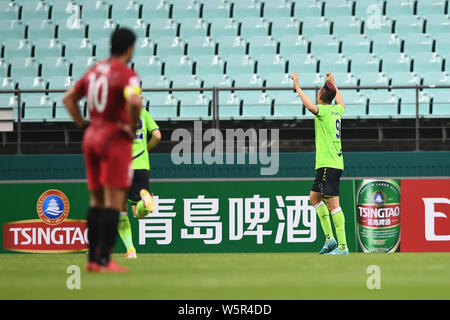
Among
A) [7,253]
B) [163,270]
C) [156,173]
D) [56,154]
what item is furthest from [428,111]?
[163,270]

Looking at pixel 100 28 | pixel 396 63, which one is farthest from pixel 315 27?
pixel 100 28

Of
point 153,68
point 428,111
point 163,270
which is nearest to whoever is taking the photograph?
point 163,270

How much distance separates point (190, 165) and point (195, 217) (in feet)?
3.89

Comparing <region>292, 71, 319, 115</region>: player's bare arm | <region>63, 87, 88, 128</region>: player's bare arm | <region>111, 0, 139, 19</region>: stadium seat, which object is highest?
<region>111, 0, 139, 19</region>: stadium seat

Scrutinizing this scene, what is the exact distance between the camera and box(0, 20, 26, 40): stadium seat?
62.6ft

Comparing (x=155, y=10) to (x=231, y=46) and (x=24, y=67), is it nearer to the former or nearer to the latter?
(x=231, y=46)

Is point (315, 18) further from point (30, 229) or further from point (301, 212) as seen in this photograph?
point (30, 229)

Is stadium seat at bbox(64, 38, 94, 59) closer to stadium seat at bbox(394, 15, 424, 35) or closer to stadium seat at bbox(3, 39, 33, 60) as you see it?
stadium seat at bbox(3, 39, 33, 60)

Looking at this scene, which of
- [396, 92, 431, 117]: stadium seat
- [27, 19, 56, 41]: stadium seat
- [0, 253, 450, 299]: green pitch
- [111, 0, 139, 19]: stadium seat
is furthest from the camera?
[111, 0, 139, 19]: stadium seat

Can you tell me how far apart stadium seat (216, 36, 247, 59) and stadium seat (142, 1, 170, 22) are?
175cm

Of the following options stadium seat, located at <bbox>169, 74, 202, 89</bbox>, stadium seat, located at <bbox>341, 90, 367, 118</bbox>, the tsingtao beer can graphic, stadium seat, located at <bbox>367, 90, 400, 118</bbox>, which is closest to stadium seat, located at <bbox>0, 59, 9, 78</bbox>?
stadium seat, located at <bbox>169, 74, 202, 89</bbox>

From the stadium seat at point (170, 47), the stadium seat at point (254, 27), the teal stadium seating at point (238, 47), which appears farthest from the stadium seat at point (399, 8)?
the stadium seat at point (170, 47)

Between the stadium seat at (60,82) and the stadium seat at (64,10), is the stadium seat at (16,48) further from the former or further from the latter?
the stadium seat at (60,82)

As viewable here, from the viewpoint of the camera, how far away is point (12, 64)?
59.1ft
